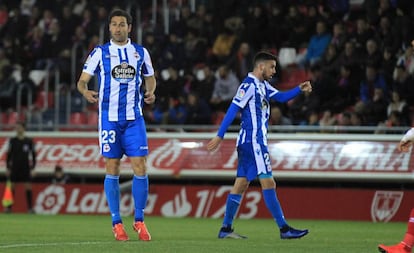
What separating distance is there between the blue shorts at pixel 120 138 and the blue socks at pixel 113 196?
25cm

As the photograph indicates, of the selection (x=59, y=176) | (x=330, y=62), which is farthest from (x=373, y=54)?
(x=59, y=176)

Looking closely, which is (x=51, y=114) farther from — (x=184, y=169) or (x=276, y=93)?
(x=276, y=93)

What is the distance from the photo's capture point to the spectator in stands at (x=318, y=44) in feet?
73.8

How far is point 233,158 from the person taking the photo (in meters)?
21.5

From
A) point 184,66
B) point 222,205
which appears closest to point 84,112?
point 184,66

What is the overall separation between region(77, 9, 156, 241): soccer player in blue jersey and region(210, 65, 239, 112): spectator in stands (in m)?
11.1

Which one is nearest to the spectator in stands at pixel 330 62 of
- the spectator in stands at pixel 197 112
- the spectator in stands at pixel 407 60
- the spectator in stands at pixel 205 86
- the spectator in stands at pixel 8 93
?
the spectator in stands at pixel 407 60

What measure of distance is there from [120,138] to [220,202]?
1019 cm

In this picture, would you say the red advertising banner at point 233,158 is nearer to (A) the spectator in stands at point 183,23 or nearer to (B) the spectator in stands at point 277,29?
(B) the spectator in stands at point 277,29

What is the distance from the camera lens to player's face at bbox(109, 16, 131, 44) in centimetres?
1129

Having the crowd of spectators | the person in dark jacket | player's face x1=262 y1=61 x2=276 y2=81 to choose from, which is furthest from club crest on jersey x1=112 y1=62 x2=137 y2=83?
the person in dark jacket

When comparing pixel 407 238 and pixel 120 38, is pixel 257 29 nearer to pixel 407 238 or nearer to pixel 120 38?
pixel 120 38

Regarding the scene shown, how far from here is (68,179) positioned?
2312cm

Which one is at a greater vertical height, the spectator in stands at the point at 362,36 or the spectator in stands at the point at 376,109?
the spectator in stands at the point at 362,36
